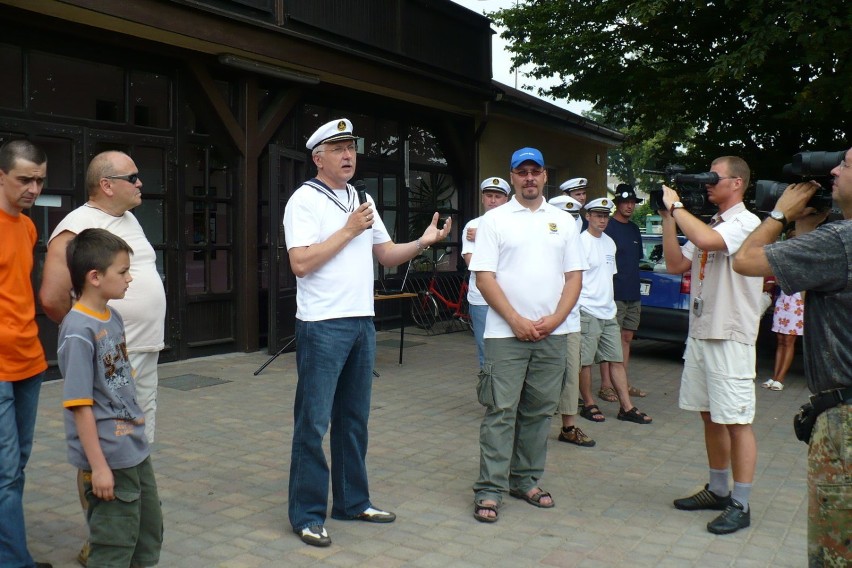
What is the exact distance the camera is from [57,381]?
8.08 metres

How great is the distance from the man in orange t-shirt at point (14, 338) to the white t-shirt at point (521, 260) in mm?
2409

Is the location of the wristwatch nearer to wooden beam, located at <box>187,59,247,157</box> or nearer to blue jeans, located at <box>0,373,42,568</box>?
blue jeans, located at <box>0,373,42,568</box>

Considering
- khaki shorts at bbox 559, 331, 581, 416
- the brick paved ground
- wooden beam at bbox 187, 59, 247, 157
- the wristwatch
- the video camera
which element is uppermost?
wooden beam at bbox 187, 59, 247, 157

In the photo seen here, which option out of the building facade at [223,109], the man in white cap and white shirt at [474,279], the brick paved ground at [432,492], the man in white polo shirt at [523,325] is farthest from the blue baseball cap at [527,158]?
the building facade at [223,109]

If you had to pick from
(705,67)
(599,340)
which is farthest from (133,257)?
(705,67)

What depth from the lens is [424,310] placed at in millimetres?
12906

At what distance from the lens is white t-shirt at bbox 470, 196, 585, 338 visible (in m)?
4.87

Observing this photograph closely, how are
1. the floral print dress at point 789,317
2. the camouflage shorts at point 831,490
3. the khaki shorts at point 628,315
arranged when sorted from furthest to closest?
the floral print dress at point 789,317 → the khaki shorts at point 628,315 → the camouflage shorts at point 831,490

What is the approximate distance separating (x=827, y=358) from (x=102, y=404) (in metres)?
2.64

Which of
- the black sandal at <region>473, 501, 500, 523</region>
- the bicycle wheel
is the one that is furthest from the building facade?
the black sandal at <region>473, 501, 500, 523</region>

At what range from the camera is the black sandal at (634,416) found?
7.09 meters

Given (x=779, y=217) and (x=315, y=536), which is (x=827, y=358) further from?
(x=315, y=536)

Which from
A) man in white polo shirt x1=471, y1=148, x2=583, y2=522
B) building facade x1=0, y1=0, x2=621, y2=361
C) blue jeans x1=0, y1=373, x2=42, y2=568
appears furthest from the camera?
building facade x1=0, y1=0, x2=621, y2=361

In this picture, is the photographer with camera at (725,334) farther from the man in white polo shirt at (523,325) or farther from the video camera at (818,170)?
the video camera at (818,170)
